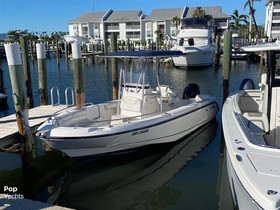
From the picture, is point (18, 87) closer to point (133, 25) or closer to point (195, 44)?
point (195, 44)

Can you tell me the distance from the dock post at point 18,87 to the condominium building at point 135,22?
2094 inches

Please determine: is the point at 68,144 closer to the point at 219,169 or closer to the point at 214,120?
the point at 219,169

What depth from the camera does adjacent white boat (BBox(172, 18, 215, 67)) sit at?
96.8 feet

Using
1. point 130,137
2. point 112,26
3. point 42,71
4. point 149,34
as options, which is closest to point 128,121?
point 130,137

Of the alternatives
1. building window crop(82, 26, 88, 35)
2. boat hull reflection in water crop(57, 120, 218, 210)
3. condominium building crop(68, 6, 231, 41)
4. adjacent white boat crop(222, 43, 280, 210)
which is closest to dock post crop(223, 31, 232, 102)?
adjacent white boat crop(222, 43, 280, 210)

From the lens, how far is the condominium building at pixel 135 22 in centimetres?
6081

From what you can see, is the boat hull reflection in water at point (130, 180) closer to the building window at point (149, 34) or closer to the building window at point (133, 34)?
the building window at point (149, 34)

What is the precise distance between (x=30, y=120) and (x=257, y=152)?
21.4 feet

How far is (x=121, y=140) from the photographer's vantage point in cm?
731

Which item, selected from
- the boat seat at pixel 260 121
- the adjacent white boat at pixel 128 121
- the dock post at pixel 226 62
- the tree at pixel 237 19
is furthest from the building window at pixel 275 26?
the boat seat at pixel 260 121

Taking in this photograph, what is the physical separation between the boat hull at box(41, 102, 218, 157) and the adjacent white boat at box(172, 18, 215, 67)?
69.1 feet

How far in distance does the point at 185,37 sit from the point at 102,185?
88.5ft

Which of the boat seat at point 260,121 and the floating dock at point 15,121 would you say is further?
the floating dock at point 15,121

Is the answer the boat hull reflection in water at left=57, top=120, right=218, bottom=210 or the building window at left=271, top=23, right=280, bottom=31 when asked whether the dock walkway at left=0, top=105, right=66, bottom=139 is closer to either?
the boat hull reflection in water at left=57, top=120, right=218, bottom=210
